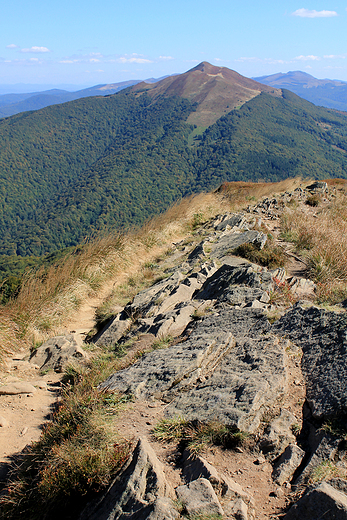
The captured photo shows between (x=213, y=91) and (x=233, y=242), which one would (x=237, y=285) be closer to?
(x=233, y=242)

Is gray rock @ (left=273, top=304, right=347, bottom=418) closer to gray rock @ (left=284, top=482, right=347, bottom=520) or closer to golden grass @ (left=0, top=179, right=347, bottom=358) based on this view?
gray rock @ (left=284, top=482, right=347, bottom=520)

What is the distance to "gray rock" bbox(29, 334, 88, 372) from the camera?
15.5 feet

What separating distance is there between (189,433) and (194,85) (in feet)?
682

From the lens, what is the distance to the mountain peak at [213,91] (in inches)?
6261

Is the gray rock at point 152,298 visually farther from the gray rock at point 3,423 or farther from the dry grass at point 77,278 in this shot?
the gray rock at point 3,423

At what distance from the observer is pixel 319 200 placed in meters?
12.7

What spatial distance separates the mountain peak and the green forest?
19.3 feet

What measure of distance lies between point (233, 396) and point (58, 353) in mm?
3090

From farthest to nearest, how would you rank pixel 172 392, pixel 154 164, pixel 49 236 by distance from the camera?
pixel 154 164 < pixel 49 236 < pixel 172 392

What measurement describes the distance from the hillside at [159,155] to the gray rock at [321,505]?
73312 millimetres

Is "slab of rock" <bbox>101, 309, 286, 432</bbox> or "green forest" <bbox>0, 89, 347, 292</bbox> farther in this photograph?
"green forest" <bbox>0, 89, 347, 292</bbox>

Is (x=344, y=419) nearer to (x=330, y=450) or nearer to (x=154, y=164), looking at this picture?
(x=330, y=450)

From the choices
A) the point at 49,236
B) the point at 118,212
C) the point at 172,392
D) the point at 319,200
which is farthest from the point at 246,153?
the point at 172,392

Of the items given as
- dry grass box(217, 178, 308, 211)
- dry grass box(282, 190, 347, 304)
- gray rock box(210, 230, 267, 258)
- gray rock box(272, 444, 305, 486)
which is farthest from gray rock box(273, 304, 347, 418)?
dry grass box(217, 178, 308, 211)
